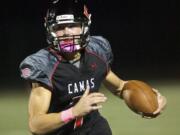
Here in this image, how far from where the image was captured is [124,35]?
5.51 m

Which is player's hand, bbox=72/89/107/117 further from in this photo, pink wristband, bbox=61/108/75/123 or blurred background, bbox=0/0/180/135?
blurred background, bbox=0/0/180/135

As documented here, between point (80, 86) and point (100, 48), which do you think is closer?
point (80, 86)

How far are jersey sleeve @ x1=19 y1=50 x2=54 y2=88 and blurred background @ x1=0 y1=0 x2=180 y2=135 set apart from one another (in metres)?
2.12

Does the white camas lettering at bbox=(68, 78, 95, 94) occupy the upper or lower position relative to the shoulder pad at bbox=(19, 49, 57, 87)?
lower

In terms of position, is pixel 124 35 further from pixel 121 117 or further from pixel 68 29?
pixel 68 29

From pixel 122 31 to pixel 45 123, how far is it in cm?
271

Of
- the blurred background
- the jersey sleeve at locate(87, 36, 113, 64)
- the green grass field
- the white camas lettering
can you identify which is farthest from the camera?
the blurred background

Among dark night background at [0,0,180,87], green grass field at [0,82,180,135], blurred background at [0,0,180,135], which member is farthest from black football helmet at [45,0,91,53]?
dark night background at [0,0,180,87]

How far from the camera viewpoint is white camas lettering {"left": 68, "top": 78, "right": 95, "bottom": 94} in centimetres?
312

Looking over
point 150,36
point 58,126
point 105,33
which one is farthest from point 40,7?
point 58,126

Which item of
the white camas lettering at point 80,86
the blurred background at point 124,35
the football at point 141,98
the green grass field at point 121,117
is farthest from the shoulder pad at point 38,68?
the blurred background at point 124,35

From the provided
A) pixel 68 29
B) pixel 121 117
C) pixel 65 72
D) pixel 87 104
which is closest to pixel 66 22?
pixel 68 29

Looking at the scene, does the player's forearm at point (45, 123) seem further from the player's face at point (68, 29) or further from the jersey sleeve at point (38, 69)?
the player's face at point (68, 29)

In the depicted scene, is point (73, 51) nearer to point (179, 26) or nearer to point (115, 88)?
point (115, 88)
